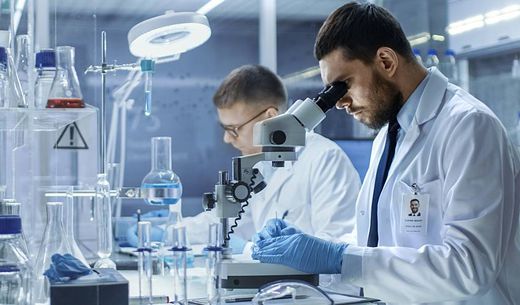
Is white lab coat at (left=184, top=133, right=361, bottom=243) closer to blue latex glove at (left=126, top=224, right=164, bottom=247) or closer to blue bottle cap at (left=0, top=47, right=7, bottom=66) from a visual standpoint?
blue latex glove at (left=126, top=224, right=164, bottom=247)

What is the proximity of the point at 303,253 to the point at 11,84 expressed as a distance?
768 millimetres

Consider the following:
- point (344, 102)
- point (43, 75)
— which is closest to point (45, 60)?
point (43, 75)

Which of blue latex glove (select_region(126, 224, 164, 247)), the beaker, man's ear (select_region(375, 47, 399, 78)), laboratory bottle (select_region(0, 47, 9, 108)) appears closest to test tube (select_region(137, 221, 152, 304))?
the beaker

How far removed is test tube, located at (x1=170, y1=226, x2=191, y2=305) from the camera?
57.2 inches

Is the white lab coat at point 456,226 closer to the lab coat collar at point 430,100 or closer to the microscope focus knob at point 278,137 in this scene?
the lab coat collar at point 430,100

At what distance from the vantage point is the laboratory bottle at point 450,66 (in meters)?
3.71

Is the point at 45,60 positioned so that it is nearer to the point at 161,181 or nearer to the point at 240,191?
the point at 240,191

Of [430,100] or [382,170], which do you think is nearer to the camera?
[430,100]

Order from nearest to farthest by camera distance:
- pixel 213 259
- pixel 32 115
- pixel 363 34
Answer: pixel 213 259 < pixel 32 115 < pixel 363 34

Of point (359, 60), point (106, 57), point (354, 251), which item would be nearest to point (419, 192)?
point (354, 251)

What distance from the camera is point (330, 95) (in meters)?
1.73

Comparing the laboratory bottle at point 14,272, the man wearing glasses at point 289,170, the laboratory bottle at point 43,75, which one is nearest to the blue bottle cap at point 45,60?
the laboratory bottle at point 43,75

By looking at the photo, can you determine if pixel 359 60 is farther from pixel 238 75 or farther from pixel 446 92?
pixel 238 75

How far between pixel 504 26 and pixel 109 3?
207 cm
